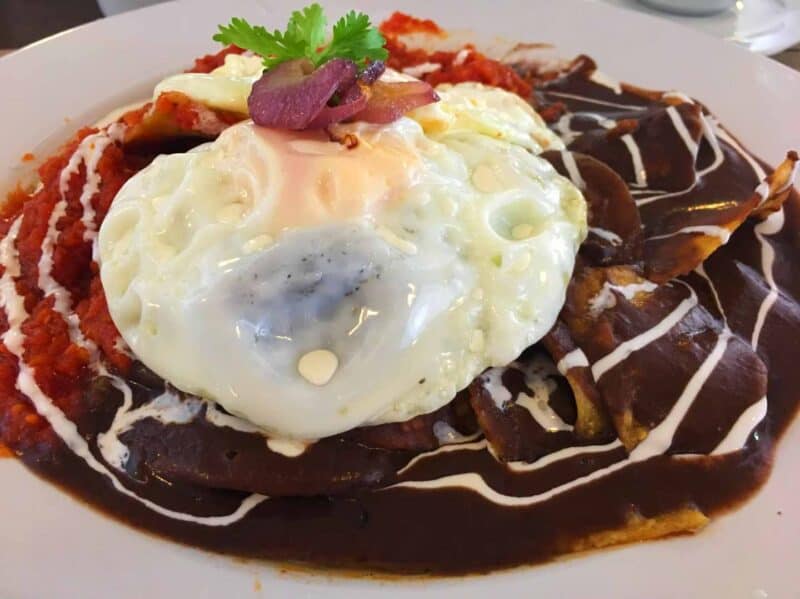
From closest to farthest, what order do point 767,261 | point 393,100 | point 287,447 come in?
point 287,447 → point 393,100 → point 767,261

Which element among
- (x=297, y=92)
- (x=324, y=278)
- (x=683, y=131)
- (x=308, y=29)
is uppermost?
(x=308, y=29)

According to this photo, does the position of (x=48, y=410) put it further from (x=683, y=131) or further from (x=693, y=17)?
(x=693, y=17)

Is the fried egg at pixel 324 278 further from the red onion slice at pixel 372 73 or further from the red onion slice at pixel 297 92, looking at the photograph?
the red onion slice at pixel 372 73

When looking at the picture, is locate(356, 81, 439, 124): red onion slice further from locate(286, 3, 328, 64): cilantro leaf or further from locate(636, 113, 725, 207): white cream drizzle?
locate(636, 113, 725, 207): white cream drizzle

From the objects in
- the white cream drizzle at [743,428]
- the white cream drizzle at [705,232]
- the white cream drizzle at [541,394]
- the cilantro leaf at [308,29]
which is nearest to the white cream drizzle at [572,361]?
the white cream drizzle at [541,394]

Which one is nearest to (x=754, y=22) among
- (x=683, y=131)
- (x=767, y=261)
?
(x=683, y=131)

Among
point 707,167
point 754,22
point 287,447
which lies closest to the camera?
point 287,447
